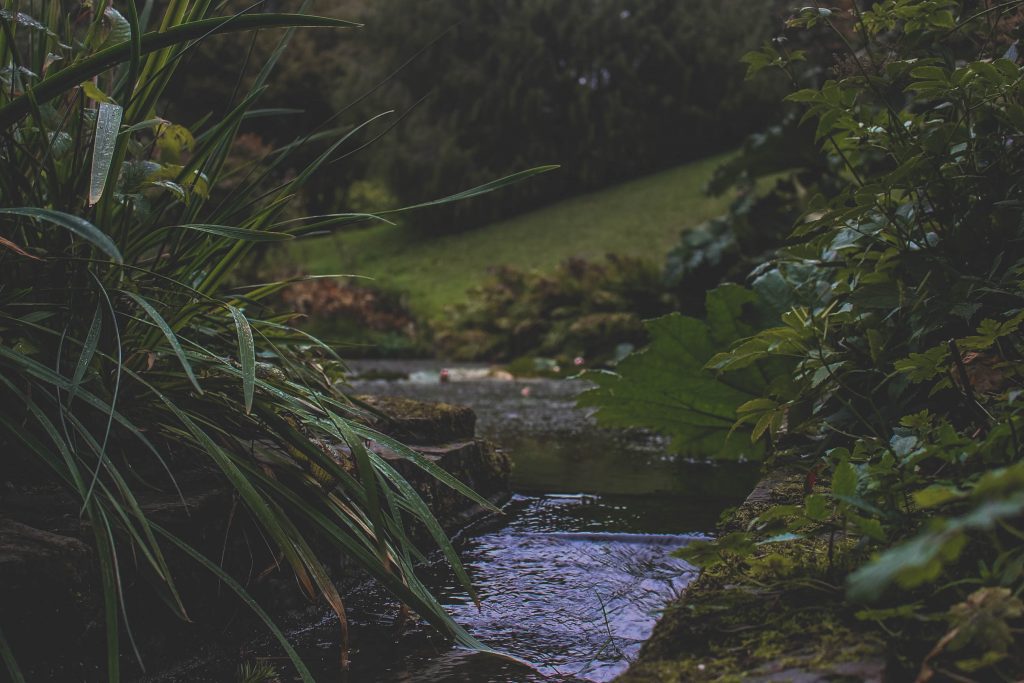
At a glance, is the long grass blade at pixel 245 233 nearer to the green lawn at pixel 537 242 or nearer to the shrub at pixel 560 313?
the shrub at pixel 560 313

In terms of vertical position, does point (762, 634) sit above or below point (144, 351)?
below

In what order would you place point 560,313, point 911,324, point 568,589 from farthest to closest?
point 560,313, point 568,589, point 911,324

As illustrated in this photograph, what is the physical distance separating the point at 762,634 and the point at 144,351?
1042mm

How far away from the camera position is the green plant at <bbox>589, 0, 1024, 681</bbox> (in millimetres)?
921

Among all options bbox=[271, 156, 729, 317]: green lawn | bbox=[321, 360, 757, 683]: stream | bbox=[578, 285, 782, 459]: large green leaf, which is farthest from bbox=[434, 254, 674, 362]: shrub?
bbox=[578, 285, 782, 459]: large green leaf

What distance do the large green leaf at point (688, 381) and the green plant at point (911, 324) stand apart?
1.31 feet

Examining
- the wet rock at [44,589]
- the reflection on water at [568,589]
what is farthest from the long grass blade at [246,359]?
the reflection on water at [568,589]

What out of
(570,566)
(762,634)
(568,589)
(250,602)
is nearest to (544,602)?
(568,589)

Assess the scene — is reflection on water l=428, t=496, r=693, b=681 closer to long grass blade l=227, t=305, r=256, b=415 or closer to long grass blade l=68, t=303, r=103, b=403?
long grass blade l=227, t=305, r=256, b=415

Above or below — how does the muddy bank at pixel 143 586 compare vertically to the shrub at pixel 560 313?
above

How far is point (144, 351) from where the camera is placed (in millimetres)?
1444

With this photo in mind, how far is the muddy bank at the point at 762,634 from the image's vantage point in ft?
2.50

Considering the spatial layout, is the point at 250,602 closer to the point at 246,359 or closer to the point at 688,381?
the point at 246,359

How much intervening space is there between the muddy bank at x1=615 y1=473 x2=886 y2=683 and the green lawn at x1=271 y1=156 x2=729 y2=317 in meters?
9.80
